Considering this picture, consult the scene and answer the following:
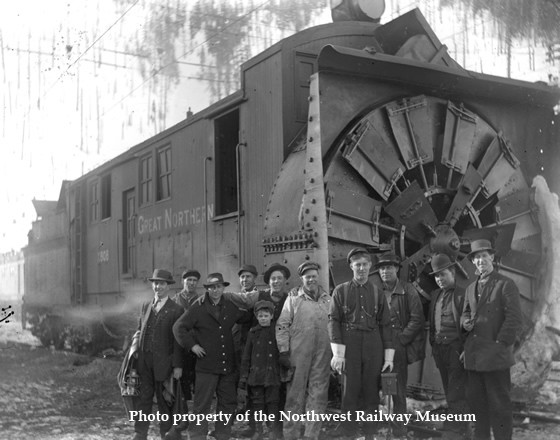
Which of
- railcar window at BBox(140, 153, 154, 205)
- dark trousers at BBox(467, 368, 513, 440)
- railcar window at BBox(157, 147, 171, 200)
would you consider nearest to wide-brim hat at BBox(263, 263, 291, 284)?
dark trousers at BBox(467, 368, 513, 440)

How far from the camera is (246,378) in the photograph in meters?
6.45

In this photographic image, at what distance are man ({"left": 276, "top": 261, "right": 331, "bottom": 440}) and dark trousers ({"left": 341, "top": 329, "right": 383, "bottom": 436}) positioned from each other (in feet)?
1.53

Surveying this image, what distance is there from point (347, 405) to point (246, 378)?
1.11 m

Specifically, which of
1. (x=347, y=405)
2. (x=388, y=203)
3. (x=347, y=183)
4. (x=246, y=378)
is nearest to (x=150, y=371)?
(x=246, y=378)

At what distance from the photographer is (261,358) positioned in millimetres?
6363

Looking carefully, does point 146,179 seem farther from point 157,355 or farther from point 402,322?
point 402,322

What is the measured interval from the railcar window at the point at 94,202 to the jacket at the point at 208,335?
995 centimetres

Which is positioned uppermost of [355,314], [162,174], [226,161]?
[162,174]

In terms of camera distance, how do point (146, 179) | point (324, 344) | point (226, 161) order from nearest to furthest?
point (324, 344)
point (226, 161)
point (146, 179)

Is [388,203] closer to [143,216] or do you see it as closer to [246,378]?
[246,378]

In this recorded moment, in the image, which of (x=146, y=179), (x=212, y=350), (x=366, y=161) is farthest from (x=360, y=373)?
(x=146, y=179)

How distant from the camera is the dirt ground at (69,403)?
286 inches

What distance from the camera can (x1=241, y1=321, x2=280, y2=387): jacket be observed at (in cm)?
634

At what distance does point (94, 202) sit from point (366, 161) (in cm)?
991
